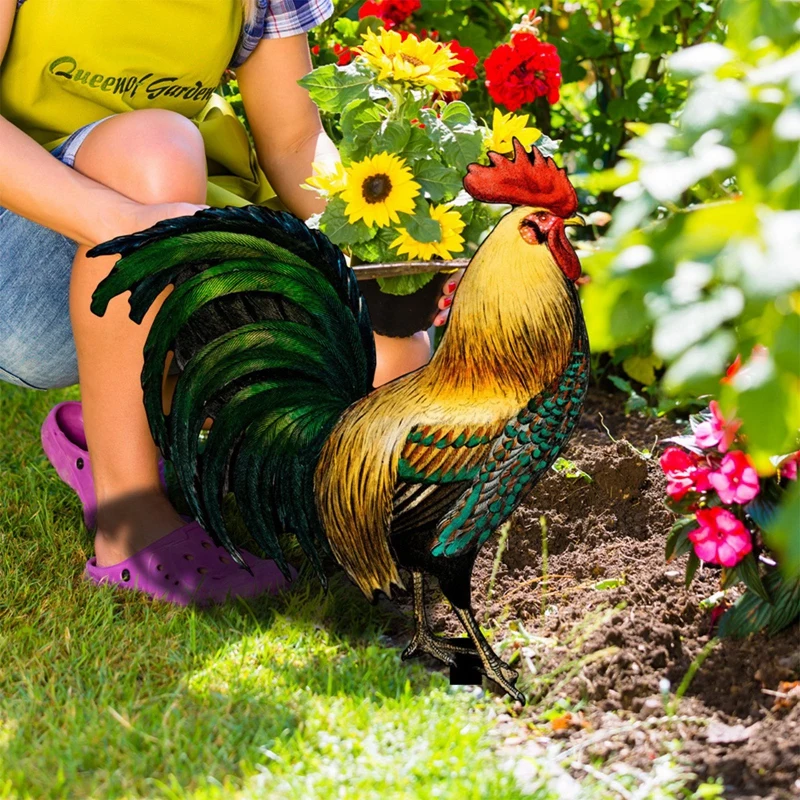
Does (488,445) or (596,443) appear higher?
(488,445)

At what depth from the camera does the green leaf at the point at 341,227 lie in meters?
2.13

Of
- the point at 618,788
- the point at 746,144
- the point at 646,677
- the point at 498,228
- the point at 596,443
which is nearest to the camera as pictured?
the point at 746,144

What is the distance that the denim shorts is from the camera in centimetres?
246

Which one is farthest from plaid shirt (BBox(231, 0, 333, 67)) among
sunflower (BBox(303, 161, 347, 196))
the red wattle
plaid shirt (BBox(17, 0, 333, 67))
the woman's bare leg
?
the red wattle

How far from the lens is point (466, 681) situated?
6.83 feet

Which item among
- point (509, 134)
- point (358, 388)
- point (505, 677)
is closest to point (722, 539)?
point (505, 677)

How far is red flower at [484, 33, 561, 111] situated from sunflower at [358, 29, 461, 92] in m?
0.81

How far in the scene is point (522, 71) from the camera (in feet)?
9.94

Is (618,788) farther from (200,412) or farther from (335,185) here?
(335,185)

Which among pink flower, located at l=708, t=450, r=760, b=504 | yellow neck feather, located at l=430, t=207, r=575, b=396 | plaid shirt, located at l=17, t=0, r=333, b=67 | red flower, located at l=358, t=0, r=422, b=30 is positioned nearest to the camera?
yellow neck feather, located at l=430, t=207, r=575, b=396

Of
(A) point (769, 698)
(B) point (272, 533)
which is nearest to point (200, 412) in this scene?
(B) point (272, 533)

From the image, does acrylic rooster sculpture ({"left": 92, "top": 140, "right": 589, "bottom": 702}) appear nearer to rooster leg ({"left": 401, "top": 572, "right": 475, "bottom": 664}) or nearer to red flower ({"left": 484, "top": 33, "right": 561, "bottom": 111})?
rooster leg ({"left": 401, "top": 572, "right": 475, "bottom": 664})

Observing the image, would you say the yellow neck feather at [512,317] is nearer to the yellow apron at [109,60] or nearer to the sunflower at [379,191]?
the sunflower at [379,191]

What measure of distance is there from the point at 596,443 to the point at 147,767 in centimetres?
184
